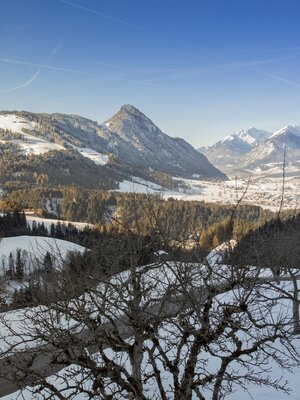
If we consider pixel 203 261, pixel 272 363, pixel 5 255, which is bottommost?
pixel 5 255

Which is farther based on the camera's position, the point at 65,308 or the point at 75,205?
the point at 75,205

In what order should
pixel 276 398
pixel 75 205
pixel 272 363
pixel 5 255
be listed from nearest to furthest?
pixel 276 398 < pixel 272 363 < pixel 5 255 < pixel 75 205

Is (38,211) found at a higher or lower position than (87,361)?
lower

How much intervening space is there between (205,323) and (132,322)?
1630 millimetres

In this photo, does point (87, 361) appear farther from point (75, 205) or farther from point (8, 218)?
point (75, 205)

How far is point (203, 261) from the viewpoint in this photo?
27.1ft

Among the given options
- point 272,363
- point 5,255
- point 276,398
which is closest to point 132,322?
point 276,398

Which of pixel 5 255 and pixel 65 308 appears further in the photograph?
pixel 5 255

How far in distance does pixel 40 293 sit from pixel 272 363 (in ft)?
43.3

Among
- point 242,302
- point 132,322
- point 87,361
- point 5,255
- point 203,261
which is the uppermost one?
point 203,261

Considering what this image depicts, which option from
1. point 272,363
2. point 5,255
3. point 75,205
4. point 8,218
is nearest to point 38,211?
point 75,205

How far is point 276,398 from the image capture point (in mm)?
14758

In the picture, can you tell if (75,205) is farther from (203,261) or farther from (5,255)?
(203,261)

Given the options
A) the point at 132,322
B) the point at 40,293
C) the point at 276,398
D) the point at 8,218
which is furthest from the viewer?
the point at 8,218
